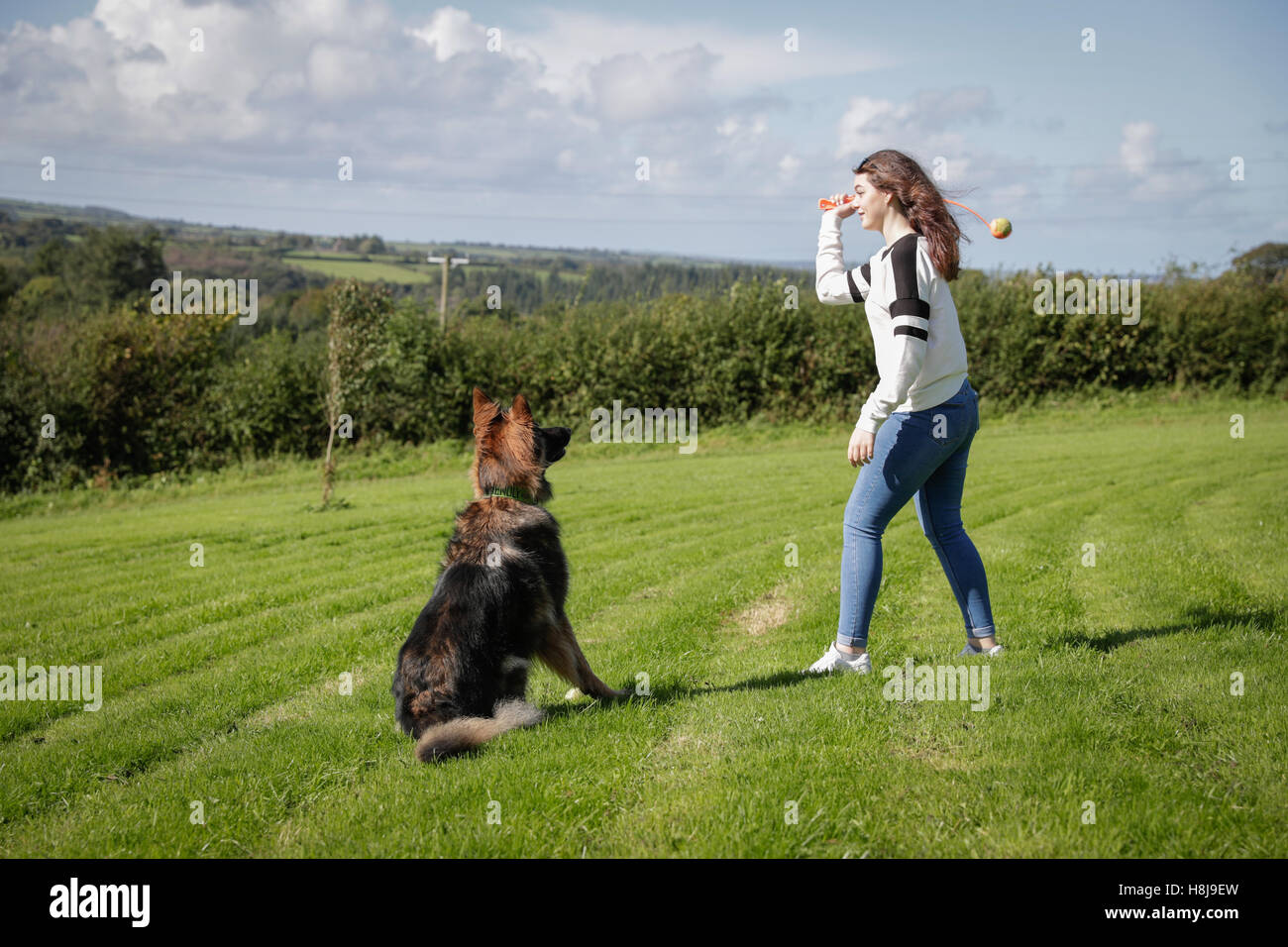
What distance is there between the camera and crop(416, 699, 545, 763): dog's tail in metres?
3.80

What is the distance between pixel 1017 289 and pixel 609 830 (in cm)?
2347

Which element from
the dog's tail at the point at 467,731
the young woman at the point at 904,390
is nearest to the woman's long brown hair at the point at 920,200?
the young woman at the point at 904,390

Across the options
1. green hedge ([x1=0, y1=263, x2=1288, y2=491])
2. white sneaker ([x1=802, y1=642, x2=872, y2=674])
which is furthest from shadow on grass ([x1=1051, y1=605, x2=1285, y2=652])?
green hedge ([x1=0, y1=263, x2=1288, y2=491])

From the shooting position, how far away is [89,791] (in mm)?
4016

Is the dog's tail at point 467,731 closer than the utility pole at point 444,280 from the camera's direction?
Yes

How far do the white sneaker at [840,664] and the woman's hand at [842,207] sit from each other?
2474 mm

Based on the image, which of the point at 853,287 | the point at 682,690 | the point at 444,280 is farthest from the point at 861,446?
the point at 444,280

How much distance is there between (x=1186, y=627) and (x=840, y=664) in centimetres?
228

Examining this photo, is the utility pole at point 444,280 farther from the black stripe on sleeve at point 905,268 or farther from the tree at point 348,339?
the black stripe on sleeve at point 905,268

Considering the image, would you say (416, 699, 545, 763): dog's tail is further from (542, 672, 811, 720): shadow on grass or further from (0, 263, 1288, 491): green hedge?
(0, 263, 1288, 491): green hedge

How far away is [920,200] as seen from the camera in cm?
421

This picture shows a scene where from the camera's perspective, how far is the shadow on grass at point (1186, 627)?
4957mm
